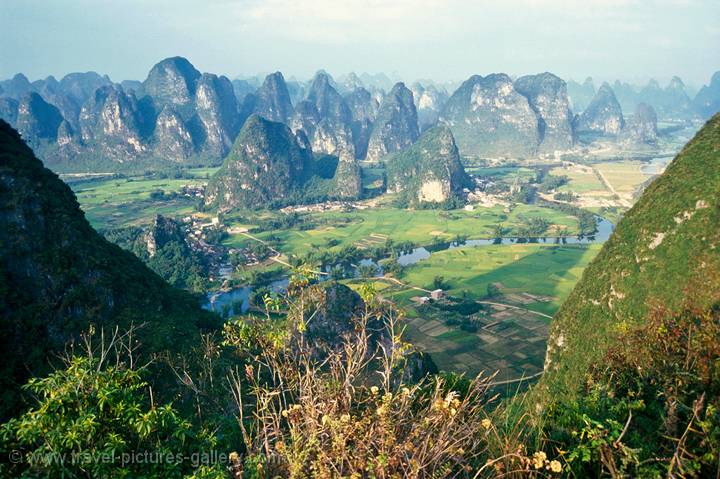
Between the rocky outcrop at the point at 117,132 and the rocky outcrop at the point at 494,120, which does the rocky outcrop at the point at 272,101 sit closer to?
the rocky outcrop at the point at 117,132

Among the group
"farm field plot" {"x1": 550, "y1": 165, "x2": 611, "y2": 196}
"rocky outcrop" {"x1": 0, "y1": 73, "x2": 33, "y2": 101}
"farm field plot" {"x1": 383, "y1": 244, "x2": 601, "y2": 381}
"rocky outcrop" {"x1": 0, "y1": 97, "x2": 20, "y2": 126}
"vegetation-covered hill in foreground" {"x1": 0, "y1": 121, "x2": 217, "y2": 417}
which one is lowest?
"farm field plot" {"x1": 383, "y1": 244, "x2": 601, "y2": 381}

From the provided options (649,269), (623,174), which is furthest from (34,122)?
(623,174)

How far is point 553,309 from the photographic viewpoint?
38.9 meters

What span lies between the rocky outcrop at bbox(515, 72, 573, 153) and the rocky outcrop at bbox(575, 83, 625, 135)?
24133 millimetres

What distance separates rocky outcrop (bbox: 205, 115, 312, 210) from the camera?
84.3 metres

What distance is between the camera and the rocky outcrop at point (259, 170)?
277ft

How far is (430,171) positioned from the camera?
8594 centimetres

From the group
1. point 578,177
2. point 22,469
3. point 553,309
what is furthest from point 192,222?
point 578,177

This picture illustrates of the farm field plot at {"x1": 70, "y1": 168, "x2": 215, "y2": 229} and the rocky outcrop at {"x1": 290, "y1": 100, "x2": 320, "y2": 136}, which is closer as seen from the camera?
the farm field plot at {"x1": 70, "y1": 168, "x2": 215, "y2": 229}

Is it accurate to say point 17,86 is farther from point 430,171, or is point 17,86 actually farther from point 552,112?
point 552,112

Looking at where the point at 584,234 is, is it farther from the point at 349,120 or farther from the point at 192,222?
the point at 349,120

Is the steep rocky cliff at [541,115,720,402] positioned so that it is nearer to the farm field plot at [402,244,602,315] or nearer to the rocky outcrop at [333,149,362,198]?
the farm field plot at [402,244,602,315]

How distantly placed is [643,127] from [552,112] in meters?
34.0

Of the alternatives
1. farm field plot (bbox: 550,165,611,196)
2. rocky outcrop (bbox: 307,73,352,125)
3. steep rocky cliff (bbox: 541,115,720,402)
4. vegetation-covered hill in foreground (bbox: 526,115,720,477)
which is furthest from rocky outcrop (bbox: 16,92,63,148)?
vegetation-covered hill in foreground (bbox: 526,115,720,477)
